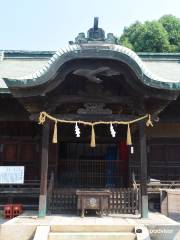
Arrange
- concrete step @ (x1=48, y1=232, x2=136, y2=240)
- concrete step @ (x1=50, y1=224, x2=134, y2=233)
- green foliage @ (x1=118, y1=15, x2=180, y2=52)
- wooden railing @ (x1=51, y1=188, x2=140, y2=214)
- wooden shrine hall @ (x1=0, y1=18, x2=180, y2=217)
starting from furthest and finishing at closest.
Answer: green foliage @ (x1=118, y1=15, x2=180, y2=52)
wooden railing @ (x1=51, y1=188, x2=140, y2=214)
wooden shrine hall @ (x1=0, y1=18, x2=180, y2=217)
concrete step @ (x1=50, y1=224, x2=134, y2=233)
concrete step @ (x1=48, y1=232, x2=136, y2=240)

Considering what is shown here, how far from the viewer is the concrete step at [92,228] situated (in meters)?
8.22

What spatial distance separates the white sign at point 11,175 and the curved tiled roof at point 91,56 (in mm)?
3524

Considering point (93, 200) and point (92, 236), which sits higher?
point (93, 200)

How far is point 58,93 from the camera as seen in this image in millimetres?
10391

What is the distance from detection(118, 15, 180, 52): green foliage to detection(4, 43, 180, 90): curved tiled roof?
31.1 meters

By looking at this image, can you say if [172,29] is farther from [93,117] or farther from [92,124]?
[92,124]

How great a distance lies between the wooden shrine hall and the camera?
961 cm

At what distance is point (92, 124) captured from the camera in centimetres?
1026

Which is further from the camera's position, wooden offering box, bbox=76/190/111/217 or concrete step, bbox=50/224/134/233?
wooden offering box, bbox=76/190/111/217

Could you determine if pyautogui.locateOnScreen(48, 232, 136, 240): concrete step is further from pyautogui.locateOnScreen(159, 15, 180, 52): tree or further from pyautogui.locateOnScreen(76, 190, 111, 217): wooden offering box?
pyautogui.locateOnScreen(159, 15, 180, 52): tree

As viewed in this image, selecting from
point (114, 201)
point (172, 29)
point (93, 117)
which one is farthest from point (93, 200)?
point (172, 29)

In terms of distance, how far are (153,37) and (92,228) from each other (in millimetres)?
36625

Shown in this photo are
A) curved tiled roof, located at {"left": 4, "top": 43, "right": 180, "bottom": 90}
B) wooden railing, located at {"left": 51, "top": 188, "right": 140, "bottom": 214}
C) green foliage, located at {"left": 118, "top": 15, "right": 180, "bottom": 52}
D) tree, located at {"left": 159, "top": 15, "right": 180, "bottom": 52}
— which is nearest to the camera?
curved tiled roof, located at {"left": 4, "top": 43, "right": 180, "bottom": 90}

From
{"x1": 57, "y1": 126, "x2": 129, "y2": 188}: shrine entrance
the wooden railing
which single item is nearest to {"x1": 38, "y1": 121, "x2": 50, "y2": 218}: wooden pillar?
the wooden railing
